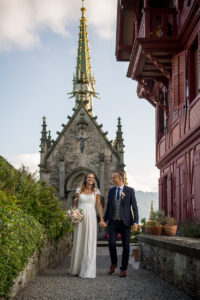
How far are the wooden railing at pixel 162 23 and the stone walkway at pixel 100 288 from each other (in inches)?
296

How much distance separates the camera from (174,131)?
13172mm

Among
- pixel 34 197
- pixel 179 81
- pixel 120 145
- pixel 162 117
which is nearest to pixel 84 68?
pixel 120 145

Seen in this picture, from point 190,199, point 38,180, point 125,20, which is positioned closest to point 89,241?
point 38,180

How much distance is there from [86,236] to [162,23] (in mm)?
7407

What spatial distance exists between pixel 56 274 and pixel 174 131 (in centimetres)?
684

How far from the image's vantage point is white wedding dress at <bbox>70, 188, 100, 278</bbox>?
7488mm

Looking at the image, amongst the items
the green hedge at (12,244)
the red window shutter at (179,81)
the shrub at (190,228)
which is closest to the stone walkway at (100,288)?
the green hedge at (12,244)

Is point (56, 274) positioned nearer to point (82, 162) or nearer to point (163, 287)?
point (163, 287)

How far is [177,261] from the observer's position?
5922 millimetres

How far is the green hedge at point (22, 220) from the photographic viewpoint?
4.57 m

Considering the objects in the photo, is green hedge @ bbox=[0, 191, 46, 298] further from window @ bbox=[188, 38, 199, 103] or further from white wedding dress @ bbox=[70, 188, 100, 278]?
window @ bbox=[188, 38, 199, 103]

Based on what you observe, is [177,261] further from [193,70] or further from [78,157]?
[78,157]

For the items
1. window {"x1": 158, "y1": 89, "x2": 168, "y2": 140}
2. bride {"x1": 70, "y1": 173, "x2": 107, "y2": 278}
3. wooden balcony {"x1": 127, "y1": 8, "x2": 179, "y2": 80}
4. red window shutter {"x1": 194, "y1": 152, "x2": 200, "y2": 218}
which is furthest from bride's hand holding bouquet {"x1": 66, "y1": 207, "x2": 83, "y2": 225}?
window {"x1": 158, "y1": 89, "x2": 168, "y2": 140}

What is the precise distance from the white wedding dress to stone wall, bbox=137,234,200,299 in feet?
3.78
